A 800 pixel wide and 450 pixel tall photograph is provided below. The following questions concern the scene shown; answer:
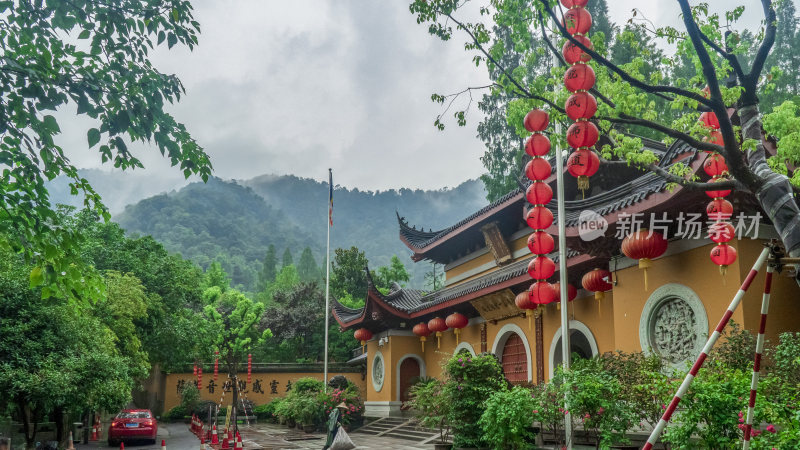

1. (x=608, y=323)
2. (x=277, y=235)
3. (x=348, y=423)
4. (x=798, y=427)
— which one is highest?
(x=277, y=235)

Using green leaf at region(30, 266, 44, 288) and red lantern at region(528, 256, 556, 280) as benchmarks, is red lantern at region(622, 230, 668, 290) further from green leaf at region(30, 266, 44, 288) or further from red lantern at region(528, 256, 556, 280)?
green leaf at region(30, 266, 44, 288)

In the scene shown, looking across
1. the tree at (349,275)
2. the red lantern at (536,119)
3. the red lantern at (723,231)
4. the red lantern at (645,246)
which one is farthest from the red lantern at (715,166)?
the tree at (349,275)

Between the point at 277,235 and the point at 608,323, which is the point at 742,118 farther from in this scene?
the point at 277,235

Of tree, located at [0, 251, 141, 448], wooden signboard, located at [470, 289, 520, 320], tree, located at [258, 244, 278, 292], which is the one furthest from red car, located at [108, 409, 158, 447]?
tree, located at [258, 244, 278, 292]

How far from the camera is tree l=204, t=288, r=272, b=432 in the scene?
1128 inches

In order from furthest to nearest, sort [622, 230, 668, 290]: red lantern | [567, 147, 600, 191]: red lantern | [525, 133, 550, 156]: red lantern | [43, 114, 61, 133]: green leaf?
1. [622, 230, 668, 290]: red lantern
2. [525, 133, 550, 156]: red lantern
3. [567, 147, 600, 191]: red lantern
4. [43, 114, 61, 133]: green leaf

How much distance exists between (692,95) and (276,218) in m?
121

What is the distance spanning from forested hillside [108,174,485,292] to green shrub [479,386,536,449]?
2494 inches

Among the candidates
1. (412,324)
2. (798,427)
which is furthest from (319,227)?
(798,427)

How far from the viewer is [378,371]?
21.9 m

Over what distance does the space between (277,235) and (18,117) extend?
10533cm

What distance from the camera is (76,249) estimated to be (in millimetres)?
4562

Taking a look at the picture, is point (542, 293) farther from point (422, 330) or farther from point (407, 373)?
point (407, 373)

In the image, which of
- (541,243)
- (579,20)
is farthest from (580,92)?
(541,243)
